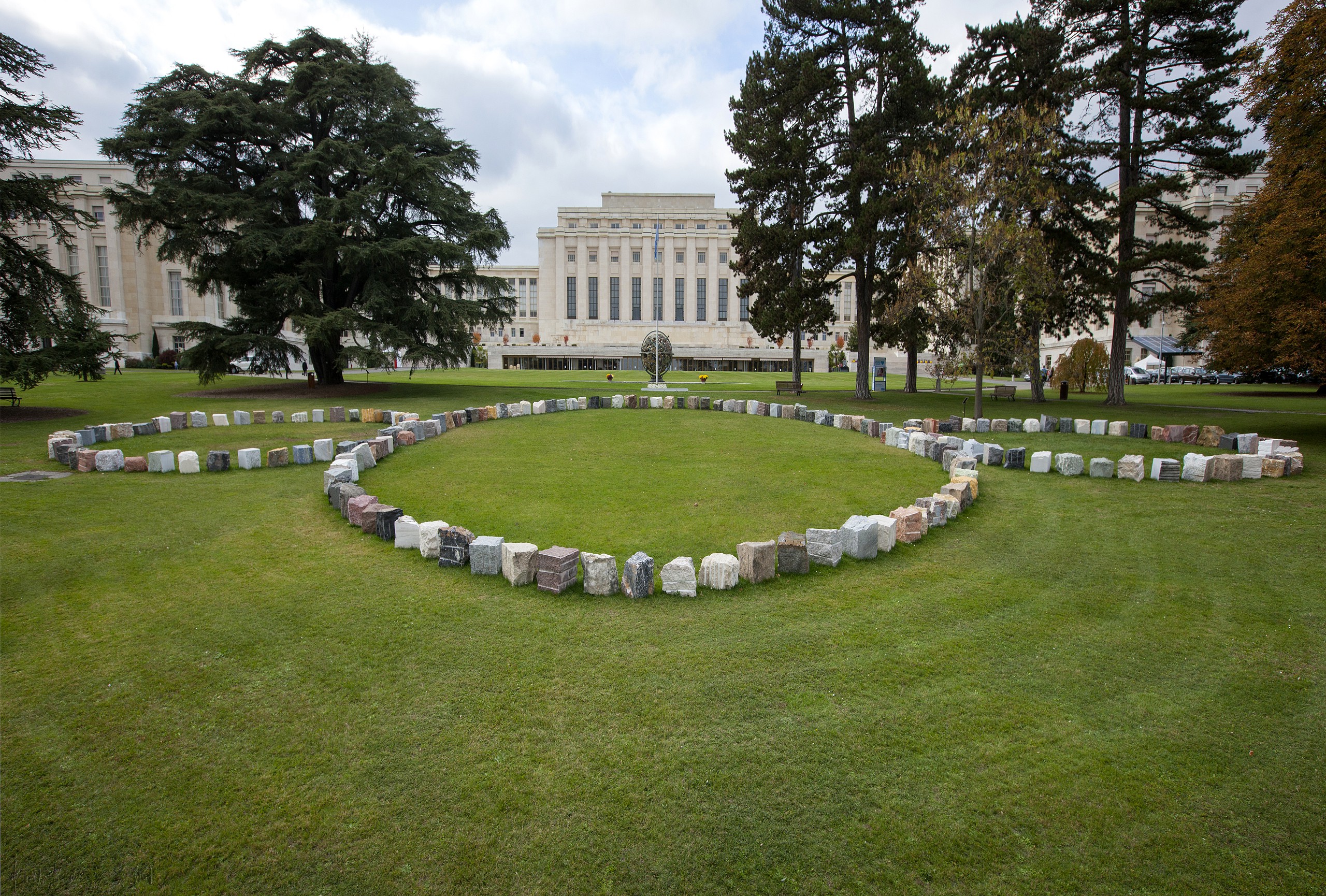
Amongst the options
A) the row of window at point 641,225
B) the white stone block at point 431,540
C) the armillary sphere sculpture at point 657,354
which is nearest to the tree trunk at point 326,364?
the armillary sphere sculpture at point 657,354

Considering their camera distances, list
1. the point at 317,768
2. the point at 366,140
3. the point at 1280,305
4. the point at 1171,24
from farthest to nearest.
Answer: the point at 366,140 → the point at 1171,24 → the point at 1280,305 → the point at 317,768

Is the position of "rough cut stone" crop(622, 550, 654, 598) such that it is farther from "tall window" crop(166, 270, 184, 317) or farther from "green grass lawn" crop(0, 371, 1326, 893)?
"tall window" crop(166, 270, 184, 317)

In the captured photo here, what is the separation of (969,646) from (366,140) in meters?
28.3

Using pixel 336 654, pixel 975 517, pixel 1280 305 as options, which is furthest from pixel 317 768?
pixel 1280 305

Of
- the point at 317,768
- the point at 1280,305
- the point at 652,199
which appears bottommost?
the point at 317,768

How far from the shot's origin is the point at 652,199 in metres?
82.3

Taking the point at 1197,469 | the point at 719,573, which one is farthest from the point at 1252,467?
the point at 719,573

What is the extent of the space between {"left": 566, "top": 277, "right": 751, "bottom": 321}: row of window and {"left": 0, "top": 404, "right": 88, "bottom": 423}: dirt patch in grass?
62.9 meters

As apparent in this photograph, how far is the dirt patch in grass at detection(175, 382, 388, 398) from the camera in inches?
944

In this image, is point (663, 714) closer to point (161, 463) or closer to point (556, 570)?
point (556, 570)

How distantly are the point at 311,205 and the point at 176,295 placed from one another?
1999 inches

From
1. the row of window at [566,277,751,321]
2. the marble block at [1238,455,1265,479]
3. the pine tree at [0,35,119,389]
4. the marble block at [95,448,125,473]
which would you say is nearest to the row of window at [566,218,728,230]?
the row of window at [566,277,751,321]

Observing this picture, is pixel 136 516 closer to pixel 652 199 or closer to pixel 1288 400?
pixel 1288 400

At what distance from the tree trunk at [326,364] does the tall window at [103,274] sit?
159ft
